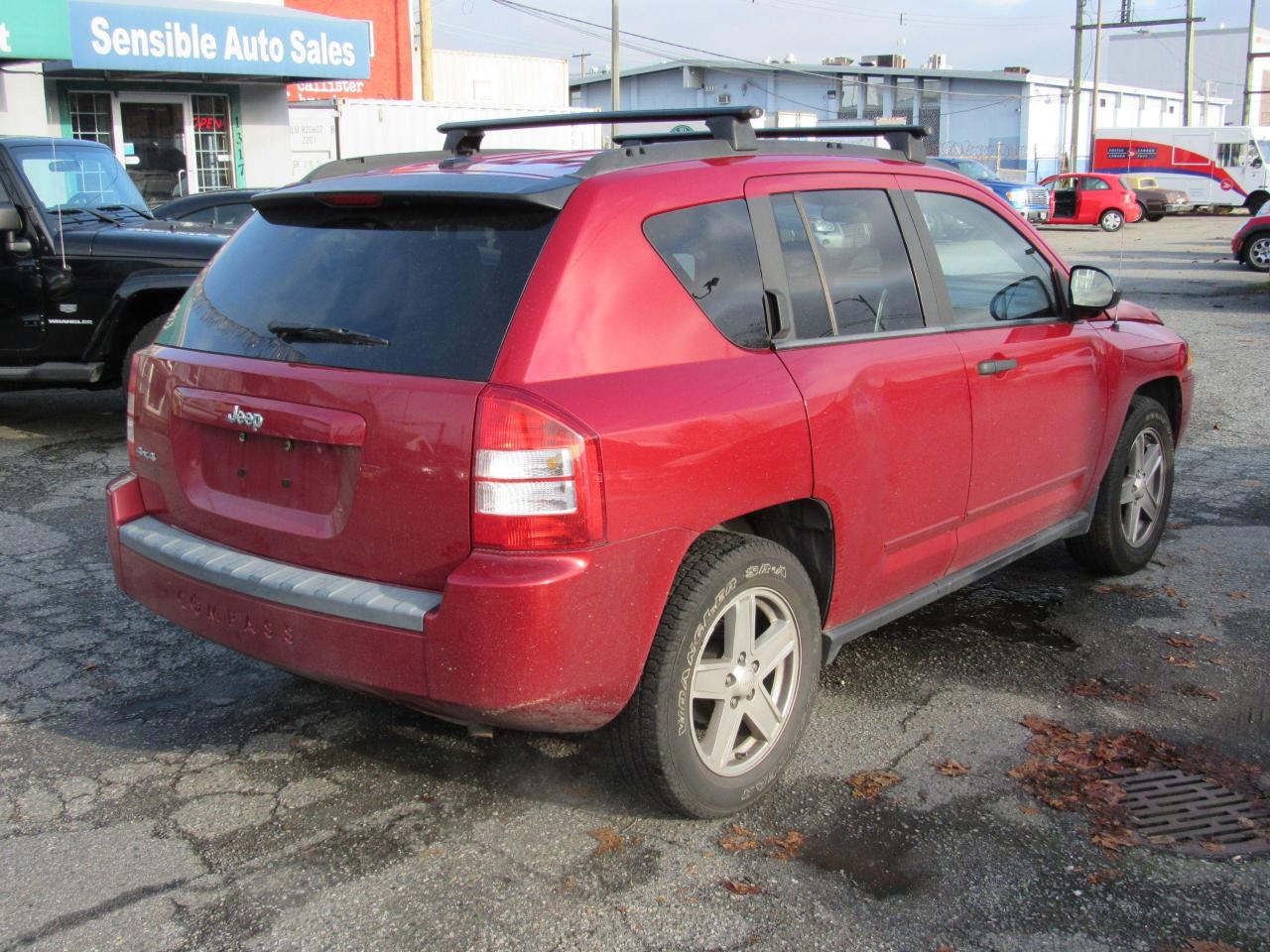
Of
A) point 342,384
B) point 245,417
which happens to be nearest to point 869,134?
point 342,384

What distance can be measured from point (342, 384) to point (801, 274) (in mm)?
1418

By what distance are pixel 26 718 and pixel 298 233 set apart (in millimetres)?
1897

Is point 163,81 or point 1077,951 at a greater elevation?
point 163,81

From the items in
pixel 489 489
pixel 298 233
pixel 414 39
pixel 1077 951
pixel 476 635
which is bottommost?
pixel 1077 951

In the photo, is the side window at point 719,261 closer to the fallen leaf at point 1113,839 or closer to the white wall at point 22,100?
the fallen leaf at point 1113,839

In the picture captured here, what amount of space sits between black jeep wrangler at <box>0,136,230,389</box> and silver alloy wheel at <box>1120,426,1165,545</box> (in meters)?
5.84

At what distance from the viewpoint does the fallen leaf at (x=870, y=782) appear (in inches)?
145

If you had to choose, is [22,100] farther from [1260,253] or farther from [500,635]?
Result: [1260,253]

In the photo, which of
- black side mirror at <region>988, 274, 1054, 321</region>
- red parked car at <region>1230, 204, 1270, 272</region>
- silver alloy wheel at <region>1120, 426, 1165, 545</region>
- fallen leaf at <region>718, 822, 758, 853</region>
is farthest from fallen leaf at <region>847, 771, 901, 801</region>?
red parked car at <region>1230, 204, 1270, 272</region>

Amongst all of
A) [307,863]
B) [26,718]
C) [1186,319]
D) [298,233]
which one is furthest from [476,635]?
[1186,319]

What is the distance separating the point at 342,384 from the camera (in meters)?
3.27

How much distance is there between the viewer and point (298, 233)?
375cm

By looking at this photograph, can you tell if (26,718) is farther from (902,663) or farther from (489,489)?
(902,663)

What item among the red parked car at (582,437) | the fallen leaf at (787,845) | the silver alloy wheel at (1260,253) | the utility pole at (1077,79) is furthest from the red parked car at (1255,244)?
the utility pole at (1077,79)
